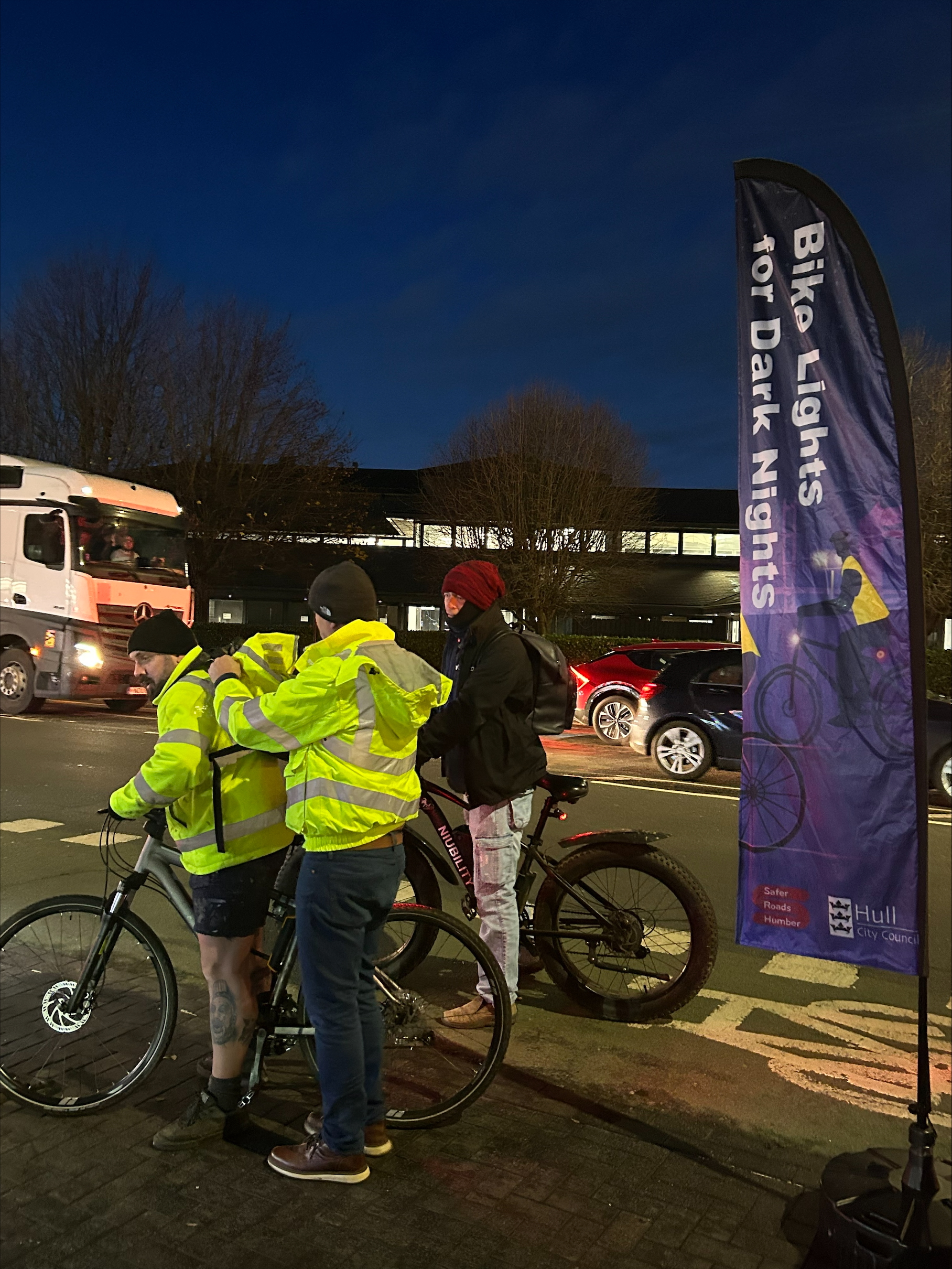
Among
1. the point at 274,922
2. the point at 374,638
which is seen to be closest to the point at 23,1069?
the point at 274,922

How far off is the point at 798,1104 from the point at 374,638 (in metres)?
2.47

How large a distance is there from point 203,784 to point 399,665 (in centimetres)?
82

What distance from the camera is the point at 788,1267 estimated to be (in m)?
3.08

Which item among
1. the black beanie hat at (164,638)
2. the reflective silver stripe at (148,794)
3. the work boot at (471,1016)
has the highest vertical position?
the black beanie hat at (164,638)

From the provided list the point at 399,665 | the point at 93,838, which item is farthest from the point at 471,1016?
the point at 93,838

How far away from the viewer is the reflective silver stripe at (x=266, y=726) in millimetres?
3332

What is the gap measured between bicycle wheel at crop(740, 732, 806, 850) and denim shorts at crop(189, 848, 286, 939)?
1.61 metres

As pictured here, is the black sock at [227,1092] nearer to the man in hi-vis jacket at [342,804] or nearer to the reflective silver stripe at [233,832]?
the man in hi-vis jacket at [342,804]

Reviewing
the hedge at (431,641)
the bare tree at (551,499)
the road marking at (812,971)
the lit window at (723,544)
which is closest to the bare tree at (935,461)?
the hedge at (431,641)

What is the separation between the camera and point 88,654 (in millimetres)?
17859

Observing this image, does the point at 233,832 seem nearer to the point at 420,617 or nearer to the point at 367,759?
the point at 367,759

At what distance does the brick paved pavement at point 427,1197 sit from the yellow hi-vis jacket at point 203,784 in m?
0.97

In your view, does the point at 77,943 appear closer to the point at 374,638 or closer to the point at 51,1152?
the point at 51,1152

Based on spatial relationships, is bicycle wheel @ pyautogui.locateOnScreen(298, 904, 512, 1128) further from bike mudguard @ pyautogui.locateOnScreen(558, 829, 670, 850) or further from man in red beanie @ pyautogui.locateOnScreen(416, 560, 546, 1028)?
bike mudguard @ pyautogui.locateOnScreen(558, 829, 670, 850)
